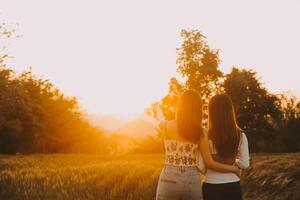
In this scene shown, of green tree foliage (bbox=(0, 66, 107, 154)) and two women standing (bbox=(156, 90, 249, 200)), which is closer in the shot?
two women standing (bbox=(156, 90, 249, 200))

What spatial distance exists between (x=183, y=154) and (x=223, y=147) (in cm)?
57

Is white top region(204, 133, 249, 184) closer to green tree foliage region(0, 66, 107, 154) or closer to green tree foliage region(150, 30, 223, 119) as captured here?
green tree foliage region(150, 30, 223, 119)

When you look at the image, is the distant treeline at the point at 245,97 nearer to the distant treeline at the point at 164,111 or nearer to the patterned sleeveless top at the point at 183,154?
the distant treeline at the point at 164,111

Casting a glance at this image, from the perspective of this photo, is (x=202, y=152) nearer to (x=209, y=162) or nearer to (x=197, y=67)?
(x=209, y=162)

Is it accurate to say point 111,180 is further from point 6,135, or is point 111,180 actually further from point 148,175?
point 6,135

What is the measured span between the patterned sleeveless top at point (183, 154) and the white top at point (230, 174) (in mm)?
276

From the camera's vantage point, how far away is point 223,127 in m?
5.57

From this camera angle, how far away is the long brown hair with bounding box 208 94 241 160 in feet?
18.2

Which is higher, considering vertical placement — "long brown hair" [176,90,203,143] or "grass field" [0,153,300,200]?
"long brown hair" [176,90,203,143]

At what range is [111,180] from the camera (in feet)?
42.2

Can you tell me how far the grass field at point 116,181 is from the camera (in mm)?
9312

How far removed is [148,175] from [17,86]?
29.4 metres

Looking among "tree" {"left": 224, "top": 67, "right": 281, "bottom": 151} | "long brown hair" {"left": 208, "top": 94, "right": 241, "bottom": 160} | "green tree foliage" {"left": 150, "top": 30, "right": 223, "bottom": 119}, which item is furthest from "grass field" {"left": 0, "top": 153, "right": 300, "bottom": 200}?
"tree" {"left": 224, "top": 67, "right": 281, "bottom": 151}

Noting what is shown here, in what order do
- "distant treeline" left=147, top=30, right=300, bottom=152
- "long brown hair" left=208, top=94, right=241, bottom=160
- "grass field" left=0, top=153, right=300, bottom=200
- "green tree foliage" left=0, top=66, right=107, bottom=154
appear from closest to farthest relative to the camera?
1. "long brown hair" left=208, top=94, right=241, bottom=160
2. "grass field" left=0, top=153, right=300, bottom=200
3. "distant treeline" left=147, top=30, right=300, bottom=152
4. "green tree foliage" left=0, top=66, right=107, bottom=154
